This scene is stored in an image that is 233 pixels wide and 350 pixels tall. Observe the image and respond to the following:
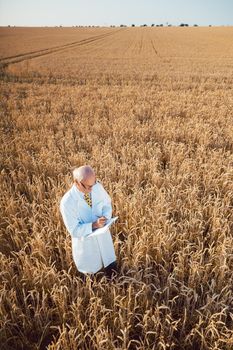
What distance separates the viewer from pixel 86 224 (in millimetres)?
2570

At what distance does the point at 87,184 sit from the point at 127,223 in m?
1.41

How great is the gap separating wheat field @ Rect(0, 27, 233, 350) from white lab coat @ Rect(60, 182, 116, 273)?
0.19 meters

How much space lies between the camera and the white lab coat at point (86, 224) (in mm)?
2590

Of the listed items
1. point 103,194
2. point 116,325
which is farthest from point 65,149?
point 116,325

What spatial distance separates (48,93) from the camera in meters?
13.0

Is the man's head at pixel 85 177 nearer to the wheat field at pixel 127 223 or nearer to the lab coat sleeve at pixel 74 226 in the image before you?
the lab coat sleeve at pixel 74 226

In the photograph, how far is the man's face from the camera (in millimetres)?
2477

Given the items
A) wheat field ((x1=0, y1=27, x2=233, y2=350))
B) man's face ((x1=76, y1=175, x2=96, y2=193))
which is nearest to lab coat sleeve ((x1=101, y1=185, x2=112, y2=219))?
man's face ((x1=76, y1=175, x2=96, y2=193))

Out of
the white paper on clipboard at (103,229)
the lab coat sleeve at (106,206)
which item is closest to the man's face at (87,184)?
the lab coat sleeve at (106,206)

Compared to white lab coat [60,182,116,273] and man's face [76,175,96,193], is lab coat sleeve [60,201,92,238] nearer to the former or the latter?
white lab coat [60,182,116,273]

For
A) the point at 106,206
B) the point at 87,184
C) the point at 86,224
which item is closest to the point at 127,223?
the point at 106,206

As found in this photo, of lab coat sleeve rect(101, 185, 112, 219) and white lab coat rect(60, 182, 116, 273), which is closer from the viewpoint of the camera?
white lab coat rect(60, 182, 116, 273)

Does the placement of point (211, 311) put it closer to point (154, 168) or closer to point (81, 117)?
point (154, 168)

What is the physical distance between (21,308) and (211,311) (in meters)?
1.73
